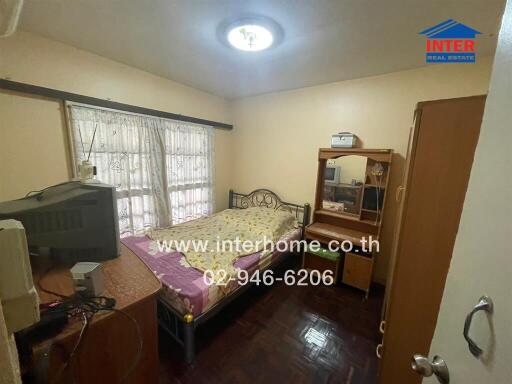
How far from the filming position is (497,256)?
47 centimetres

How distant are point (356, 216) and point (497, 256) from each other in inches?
87.7

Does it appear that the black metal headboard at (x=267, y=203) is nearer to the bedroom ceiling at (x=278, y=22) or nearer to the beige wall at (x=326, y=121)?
the beige wall at (x=326, y=121)

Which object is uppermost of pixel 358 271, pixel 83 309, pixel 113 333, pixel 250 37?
pixel 250 37

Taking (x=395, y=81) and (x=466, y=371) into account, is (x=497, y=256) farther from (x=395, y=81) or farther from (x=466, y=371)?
(x=395, y=81)

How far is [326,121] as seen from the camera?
2.74 m

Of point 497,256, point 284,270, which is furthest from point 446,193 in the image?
point 284,270

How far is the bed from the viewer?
1.54 m

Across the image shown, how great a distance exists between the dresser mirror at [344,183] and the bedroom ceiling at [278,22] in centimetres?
99

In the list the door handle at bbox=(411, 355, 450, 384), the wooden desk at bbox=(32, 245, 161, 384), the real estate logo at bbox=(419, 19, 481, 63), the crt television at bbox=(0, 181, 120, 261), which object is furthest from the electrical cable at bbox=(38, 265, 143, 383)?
the real estate logo at bbox=(419, 19, 481, 63)

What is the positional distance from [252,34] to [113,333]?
81.6 inches

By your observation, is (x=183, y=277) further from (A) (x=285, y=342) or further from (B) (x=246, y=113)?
(B) (x=246, y=113)

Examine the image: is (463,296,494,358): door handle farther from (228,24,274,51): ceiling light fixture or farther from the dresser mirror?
the dresser mirror

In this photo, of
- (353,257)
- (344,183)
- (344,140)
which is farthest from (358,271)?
(344,140)

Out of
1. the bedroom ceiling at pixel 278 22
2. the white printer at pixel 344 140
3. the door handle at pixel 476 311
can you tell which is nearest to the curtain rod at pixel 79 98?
the bedroom ceiling at pixel 278 22
